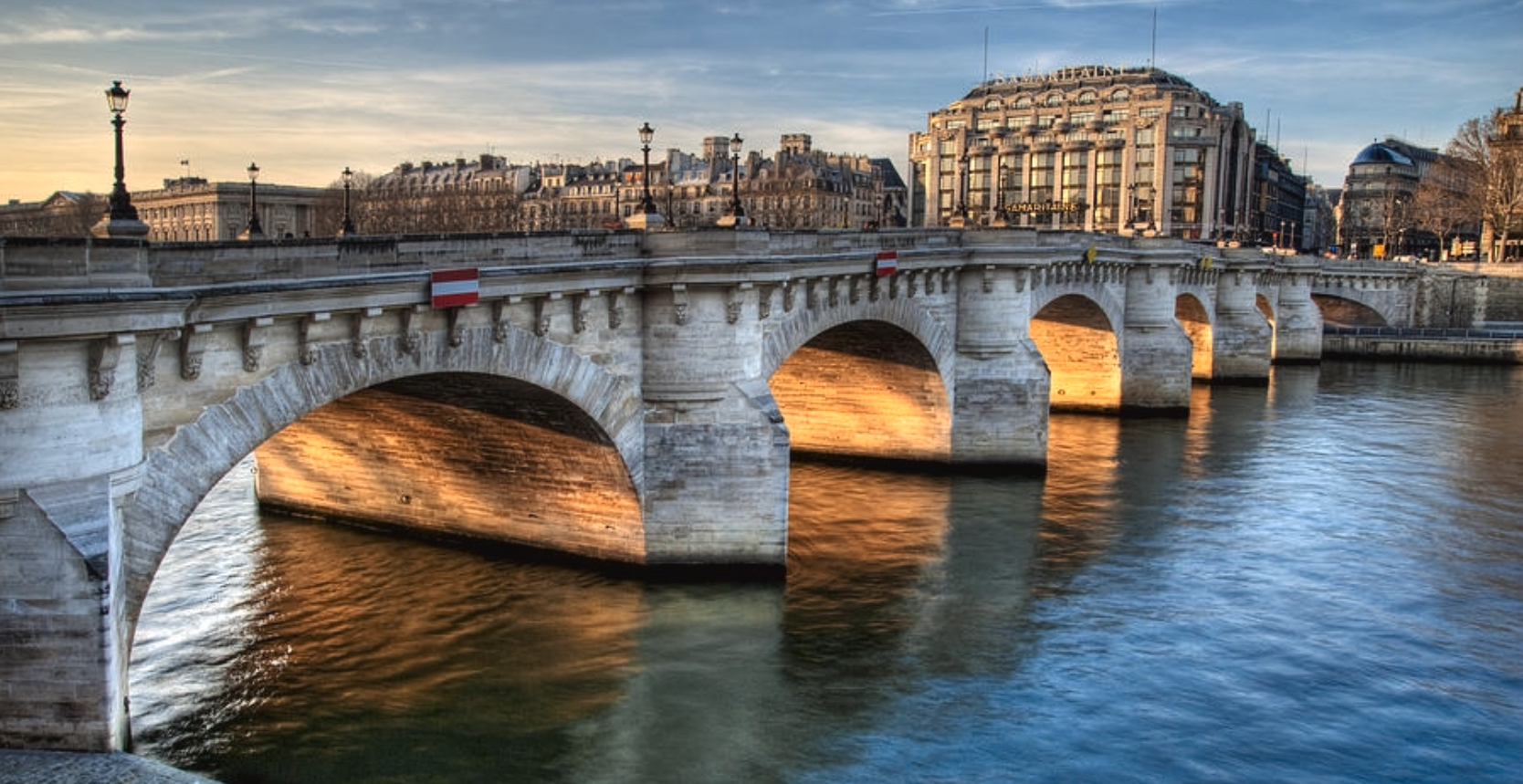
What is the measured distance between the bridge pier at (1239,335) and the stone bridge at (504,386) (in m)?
13.5

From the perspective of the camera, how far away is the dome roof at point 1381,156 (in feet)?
568

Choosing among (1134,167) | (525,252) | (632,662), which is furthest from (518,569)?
(1134,167)

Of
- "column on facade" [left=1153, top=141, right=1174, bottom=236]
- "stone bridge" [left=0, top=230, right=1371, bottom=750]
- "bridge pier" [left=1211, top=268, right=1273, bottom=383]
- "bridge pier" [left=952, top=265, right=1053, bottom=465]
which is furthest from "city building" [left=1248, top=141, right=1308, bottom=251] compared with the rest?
"stone bridge" [left=0, top=230, right=1371, bottom=750]

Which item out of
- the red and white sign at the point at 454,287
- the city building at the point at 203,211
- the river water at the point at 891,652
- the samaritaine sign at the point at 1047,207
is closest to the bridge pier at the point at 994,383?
the river water at the point at 891,652

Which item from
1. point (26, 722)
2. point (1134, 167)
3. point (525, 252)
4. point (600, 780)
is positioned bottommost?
point (600, 780)

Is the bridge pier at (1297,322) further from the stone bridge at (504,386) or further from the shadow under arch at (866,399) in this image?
the shadow under arch at (866,399)

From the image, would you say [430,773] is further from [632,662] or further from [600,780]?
[632,662]

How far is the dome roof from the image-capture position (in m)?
173

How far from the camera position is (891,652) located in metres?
21.0

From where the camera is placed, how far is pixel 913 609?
23.3 meters

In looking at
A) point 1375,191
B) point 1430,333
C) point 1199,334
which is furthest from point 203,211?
point 1375,191

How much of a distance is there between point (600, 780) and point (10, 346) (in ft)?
27.8

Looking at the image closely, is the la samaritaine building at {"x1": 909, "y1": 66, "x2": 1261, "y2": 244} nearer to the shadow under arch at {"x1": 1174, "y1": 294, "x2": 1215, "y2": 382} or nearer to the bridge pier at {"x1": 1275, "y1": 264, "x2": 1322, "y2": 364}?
the bridge pier at {"x1": 1275, "y1": 264, "x2": 1322, "y2": 364}

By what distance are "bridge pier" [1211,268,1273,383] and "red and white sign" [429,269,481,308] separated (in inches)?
1960
